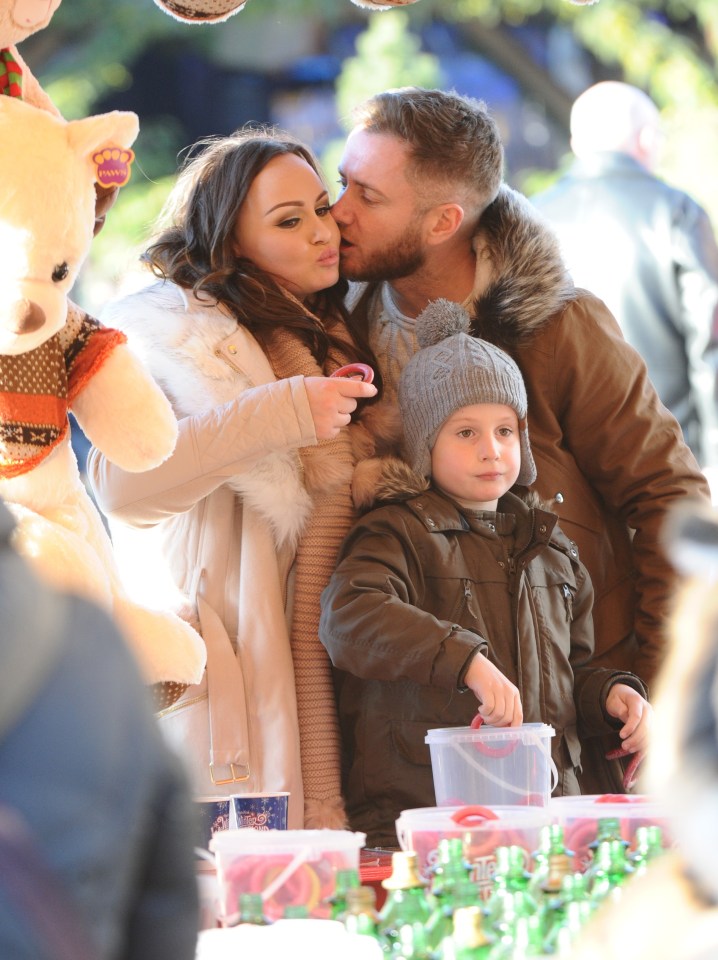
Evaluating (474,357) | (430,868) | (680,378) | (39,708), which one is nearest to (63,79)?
(680,378)

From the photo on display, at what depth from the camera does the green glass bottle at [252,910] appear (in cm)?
119

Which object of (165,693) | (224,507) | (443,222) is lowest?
(165,693)

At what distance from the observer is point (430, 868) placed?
50.0 inches

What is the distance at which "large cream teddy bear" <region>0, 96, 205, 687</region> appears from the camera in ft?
4.37

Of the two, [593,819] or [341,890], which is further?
[593,819]

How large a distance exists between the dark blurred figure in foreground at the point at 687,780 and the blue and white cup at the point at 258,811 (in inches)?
43.7

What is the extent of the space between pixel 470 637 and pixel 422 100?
112 cm

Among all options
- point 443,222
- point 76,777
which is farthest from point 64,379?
point 443,222

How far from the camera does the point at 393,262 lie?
2373 millimetres

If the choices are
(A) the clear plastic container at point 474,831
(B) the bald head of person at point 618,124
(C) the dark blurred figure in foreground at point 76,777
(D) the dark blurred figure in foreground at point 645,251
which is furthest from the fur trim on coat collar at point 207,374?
(B) the bald head of person at point 618,124

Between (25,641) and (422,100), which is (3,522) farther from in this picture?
(422,100)

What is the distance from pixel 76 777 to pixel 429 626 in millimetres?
1258

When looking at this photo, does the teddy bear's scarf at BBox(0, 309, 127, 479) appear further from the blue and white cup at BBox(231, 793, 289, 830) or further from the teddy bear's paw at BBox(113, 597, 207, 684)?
the blue and white cup at BBox(231, 793, 289, 830)

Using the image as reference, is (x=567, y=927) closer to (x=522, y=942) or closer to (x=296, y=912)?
(x=522, y=942)
